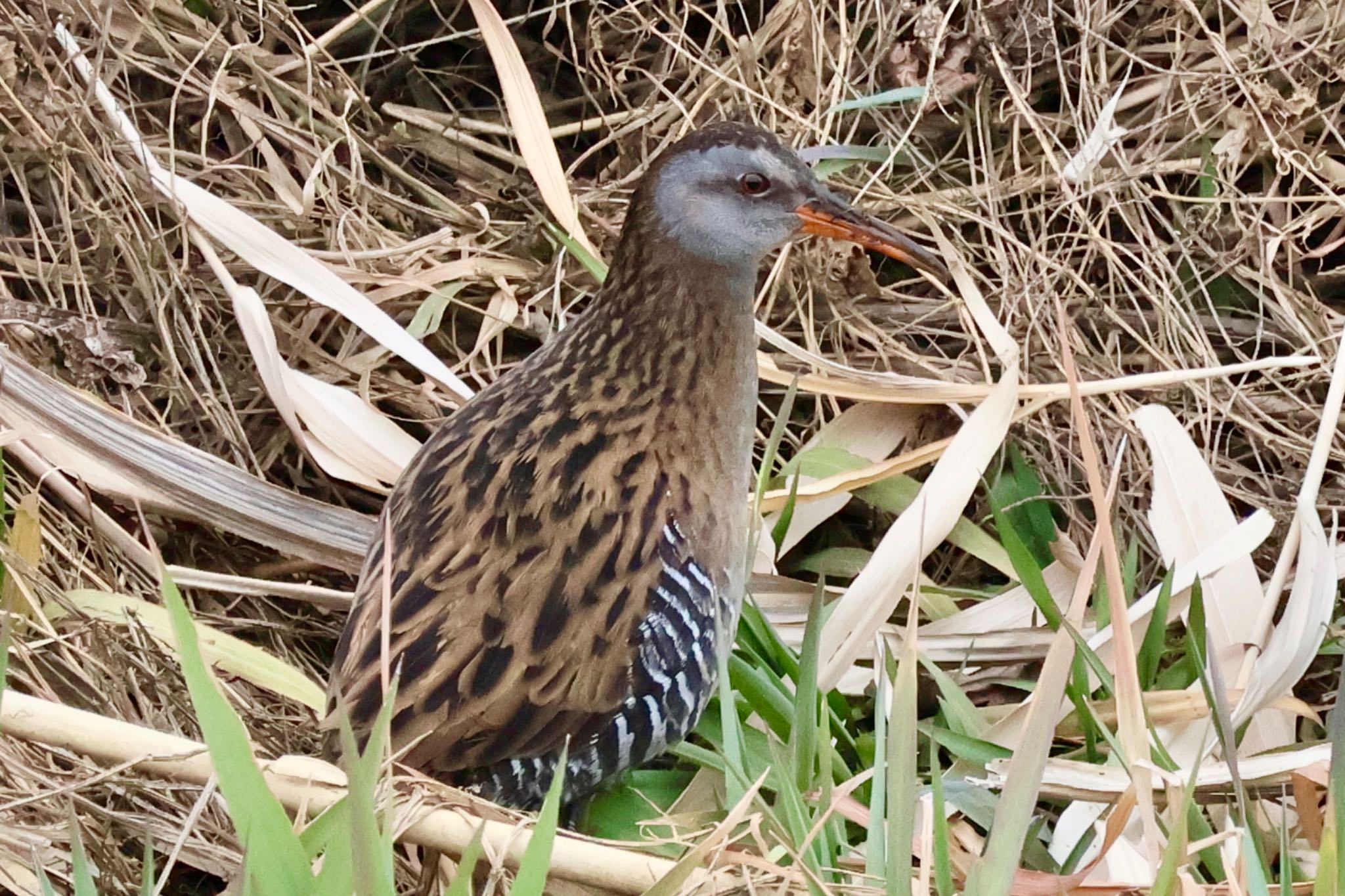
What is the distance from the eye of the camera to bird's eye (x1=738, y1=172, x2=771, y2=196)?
187cm

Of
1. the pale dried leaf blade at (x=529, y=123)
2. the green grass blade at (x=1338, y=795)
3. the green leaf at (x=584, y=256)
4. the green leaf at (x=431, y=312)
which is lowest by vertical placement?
the green grass blade at (x=1338, y=795)

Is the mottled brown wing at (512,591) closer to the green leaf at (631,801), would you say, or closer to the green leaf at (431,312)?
the green leaf at (631,801)

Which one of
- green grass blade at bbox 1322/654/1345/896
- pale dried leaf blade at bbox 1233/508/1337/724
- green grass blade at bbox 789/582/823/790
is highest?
pale dried leaf blade at bbox 1233/508/1337/724

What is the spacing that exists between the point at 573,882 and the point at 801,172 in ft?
3.20

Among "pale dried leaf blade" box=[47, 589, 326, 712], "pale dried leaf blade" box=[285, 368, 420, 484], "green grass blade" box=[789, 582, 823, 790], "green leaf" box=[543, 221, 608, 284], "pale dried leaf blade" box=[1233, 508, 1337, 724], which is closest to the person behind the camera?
"green grass blade" box=[789, 582, 823, 790]

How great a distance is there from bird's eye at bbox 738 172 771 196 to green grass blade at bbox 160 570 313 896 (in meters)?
0.99

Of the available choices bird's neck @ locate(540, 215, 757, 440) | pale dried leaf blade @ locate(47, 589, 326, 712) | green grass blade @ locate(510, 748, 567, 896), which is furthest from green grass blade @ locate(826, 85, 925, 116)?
green grass blade @ locate(510, 748, 567, 896)

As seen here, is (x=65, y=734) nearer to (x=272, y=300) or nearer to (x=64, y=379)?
(x=64, y=379)

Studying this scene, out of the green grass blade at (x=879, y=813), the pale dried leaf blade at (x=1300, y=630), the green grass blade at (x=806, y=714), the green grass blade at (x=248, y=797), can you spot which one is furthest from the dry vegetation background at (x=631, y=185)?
the green grass blade at (x=248, y=797)

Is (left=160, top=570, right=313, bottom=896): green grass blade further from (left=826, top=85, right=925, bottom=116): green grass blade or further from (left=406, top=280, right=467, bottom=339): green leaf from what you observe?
(left=826, top=85, right=925, bottom=116): green grass blade

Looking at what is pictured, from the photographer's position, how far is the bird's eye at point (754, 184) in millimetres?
1872

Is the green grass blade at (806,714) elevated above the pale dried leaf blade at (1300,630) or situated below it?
below

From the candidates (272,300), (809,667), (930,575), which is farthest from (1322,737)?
(272,300)

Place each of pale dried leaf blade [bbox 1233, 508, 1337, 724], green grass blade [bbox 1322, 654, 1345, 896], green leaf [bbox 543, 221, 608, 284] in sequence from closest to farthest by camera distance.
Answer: green grass blade [bbox 1322, 654, 1345, 896] < pale dried leaf blade [bbox 1233, 508, 1337, 724] < green leaf [bbox 543, 221, 608, 284]
